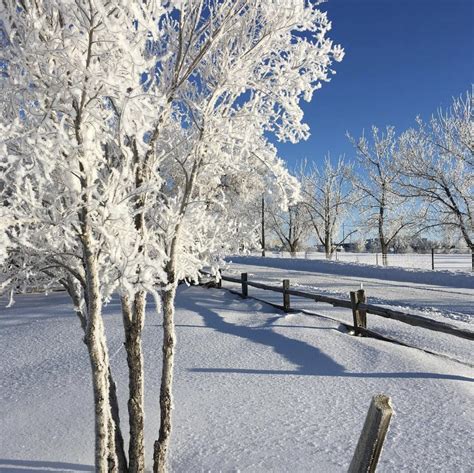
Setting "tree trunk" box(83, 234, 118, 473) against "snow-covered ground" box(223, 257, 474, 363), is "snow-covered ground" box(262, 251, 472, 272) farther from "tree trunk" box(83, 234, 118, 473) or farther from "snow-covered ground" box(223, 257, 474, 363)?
"tree trunk" box(83, 234, 118, 473)

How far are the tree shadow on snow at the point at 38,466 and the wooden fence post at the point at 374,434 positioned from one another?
153 inches

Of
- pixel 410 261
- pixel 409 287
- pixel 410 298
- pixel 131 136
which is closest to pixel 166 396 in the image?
pixel 131 136

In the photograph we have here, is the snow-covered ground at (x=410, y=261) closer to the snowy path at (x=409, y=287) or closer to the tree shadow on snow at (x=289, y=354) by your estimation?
the snowy path at (x=409, y=287)

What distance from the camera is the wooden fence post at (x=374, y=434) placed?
1.62 m

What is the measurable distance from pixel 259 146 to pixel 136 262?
211 centimetres

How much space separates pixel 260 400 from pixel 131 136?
4.12m

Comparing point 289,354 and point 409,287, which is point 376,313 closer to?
point 289,354

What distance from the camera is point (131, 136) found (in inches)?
122

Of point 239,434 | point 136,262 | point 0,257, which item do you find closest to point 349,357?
point 239,434

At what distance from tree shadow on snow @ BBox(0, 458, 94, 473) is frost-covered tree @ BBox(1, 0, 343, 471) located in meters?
0.53

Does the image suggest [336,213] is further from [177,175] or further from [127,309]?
[127,309]

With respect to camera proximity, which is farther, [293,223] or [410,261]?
[293,223]

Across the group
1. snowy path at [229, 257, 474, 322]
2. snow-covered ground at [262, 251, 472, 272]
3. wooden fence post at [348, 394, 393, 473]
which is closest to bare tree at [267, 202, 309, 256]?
snow-covered ground at [262, 251, 472, 272]

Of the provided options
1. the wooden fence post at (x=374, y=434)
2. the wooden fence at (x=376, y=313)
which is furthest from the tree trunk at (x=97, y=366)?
the wooden fence at (x=376, y=313)
